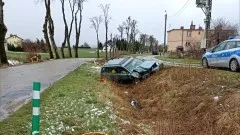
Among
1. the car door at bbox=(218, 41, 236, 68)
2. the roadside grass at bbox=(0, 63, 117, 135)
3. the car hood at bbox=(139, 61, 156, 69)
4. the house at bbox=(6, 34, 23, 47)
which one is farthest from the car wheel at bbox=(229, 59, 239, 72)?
the house at bbox=(6, 34, 23, 47)

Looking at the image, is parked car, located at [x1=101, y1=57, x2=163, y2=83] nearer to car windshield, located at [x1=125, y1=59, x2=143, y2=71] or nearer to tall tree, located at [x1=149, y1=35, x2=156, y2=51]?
car windshield, located at [x1=125, y1=59, x2=143, y2=71]

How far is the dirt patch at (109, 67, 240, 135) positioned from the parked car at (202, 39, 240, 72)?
1.41 meters

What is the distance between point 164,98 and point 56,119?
6.17m

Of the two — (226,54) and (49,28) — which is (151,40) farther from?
(226,54)

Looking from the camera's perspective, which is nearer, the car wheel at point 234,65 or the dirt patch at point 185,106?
the dirt patch at point 185,106

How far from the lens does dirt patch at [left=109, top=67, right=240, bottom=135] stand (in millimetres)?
8773

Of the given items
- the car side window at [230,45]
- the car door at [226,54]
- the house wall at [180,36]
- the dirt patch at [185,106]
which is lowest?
the dirt patch at [185,106]

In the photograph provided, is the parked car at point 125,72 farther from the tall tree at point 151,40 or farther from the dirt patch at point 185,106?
the tall tree at point 151,40

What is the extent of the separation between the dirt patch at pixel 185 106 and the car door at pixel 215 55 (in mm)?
1959

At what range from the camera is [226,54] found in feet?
54.2

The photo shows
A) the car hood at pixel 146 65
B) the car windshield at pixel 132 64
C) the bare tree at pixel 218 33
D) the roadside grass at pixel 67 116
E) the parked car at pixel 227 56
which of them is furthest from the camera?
the bare tree at pixel 218 33

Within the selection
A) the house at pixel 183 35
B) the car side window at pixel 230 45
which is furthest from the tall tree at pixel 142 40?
the car side window at pixel 230 45

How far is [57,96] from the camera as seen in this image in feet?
35.4

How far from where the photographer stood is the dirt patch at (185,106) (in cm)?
877
